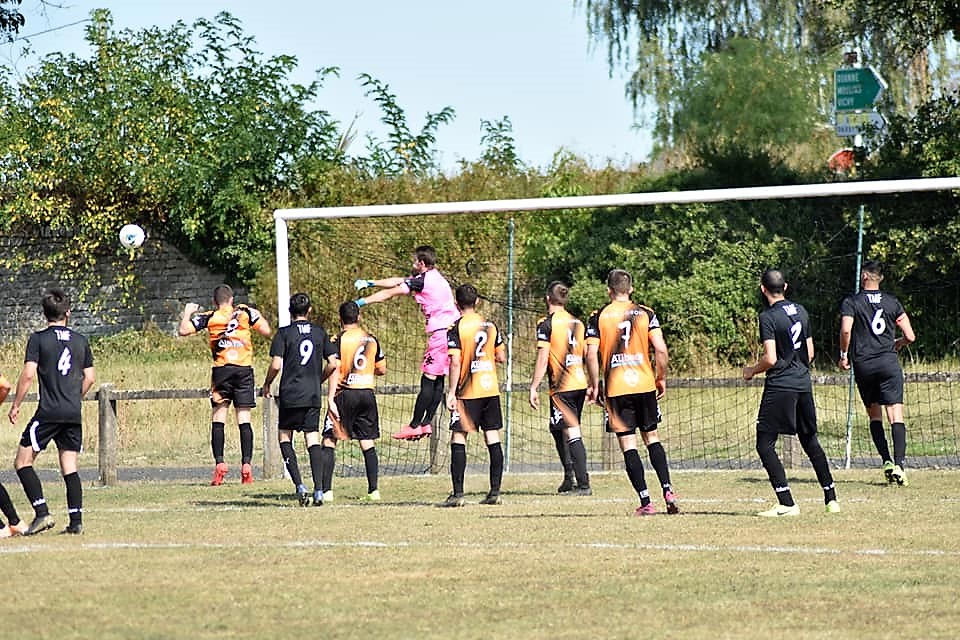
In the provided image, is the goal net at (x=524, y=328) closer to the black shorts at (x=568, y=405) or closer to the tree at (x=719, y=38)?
the black shorts at (x=568, y=405)

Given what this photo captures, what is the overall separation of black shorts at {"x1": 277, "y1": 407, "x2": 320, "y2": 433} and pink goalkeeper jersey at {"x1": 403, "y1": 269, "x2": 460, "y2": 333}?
1.73 m

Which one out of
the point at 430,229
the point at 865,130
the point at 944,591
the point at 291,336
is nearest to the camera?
the point at 944,591

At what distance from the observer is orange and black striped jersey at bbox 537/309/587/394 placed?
13.8 meters

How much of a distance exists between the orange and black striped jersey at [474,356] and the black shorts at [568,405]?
1.19 metres

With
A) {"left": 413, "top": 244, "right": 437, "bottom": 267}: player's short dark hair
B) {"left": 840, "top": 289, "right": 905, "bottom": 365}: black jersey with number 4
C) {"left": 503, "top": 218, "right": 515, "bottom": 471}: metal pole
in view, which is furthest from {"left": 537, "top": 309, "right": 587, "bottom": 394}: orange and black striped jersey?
{"left": 503, "top": 218, "right": 515, "bottom": 471}: metal pole

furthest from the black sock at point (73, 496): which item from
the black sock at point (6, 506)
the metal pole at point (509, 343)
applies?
the metal pole at point (509, 343)

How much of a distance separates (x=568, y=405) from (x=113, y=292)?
19.9 metres

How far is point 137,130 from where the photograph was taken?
32.1 m

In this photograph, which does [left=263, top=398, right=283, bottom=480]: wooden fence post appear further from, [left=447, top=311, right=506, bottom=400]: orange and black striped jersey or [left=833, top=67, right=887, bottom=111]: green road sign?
[left=833, top=67, right=887, bottom=111]: green road sign

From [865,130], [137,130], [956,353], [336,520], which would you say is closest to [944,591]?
[336,520]

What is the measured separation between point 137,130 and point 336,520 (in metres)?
21.7

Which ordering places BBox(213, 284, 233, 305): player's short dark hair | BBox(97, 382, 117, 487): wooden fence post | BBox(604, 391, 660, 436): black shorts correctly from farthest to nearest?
1. BBox(97, 382, 117, 487): wooden fence post
2. BBox(213, 284, 233, 305): player's short dark hair
3. BBox(604, 391, 660, 436): black shorts

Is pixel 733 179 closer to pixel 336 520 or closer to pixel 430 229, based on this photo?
pixel 430 229

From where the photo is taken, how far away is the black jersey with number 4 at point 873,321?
562 inches
